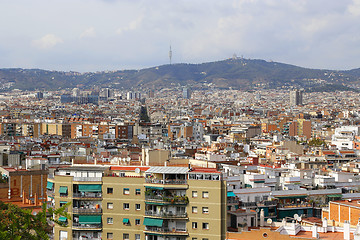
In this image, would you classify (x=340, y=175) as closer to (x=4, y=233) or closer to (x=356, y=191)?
(x=356, y=191)

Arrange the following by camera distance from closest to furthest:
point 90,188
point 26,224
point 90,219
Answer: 1. point 26,224
2. point 90,219
3. point 90,188

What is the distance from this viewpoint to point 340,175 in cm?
3030

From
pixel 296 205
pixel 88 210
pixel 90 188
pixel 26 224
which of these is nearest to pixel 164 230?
pixel 88 210

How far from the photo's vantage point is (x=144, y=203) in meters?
18.7

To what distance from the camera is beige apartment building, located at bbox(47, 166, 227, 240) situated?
59.3 feet

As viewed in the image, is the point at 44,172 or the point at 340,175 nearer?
the point at 44,172

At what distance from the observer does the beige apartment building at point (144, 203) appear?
59.3 ft

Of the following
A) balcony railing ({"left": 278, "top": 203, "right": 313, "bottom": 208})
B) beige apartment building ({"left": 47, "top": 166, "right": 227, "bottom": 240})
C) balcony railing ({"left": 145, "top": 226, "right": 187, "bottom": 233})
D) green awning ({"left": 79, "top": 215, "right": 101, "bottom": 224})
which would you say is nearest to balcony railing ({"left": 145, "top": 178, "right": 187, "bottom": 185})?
beige apartment building ({"left": 47, "top": 166, "right": 227, "bottom": 240})

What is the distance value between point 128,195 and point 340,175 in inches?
558

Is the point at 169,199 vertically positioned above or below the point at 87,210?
above

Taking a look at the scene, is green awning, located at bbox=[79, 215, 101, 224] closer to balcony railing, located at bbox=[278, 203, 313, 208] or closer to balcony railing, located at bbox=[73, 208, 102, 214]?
balcony railing, located at bbox=[73, 208, 102, 214]

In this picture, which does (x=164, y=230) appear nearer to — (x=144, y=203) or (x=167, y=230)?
(x=167, y=230)

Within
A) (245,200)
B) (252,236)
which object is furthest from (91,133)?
(252,236)

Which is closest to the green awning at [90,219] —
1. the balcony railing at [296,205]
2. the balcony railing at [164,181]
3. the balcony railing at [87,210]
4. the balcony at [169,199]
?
the balcony railing at [87,210]
